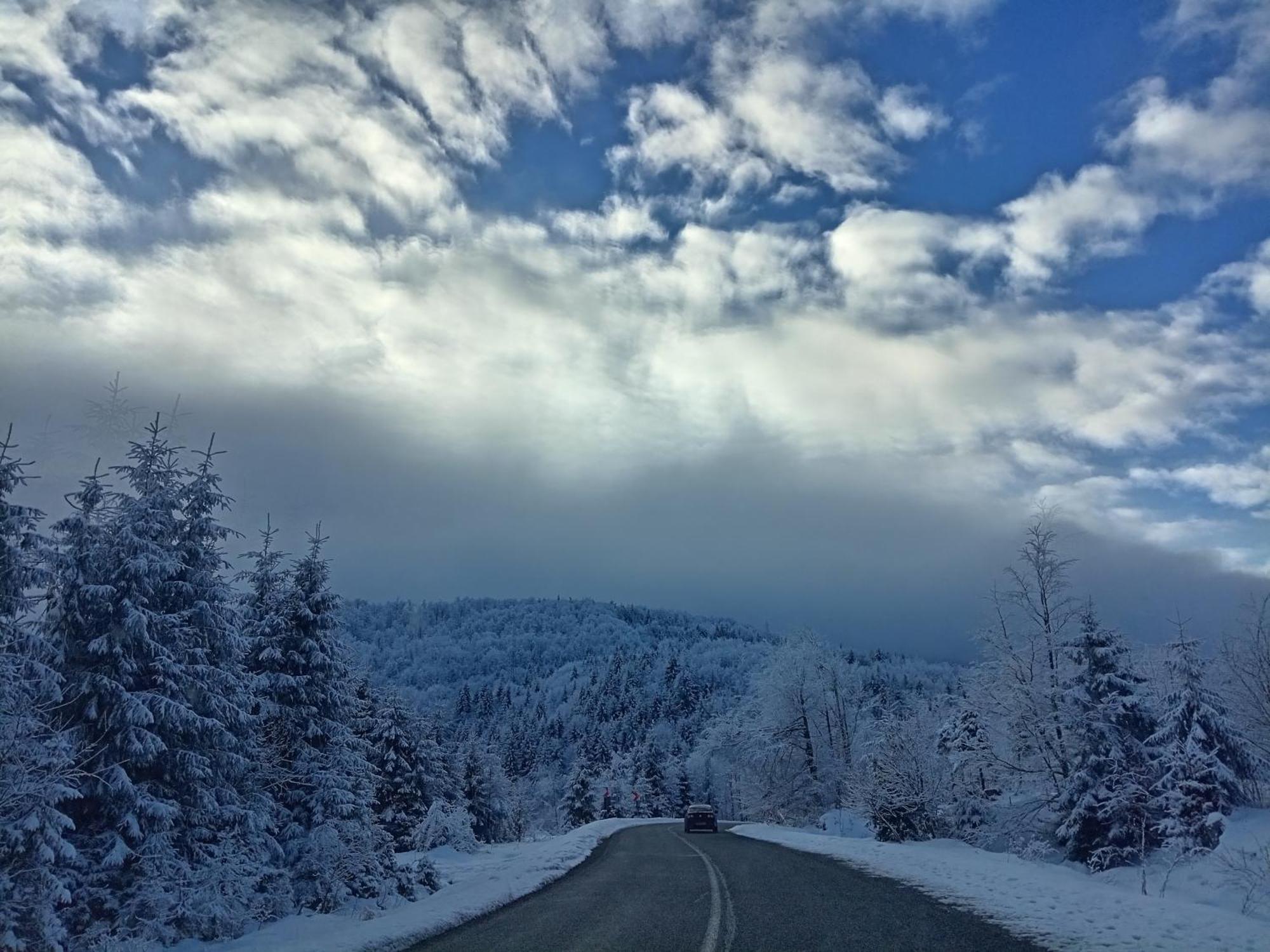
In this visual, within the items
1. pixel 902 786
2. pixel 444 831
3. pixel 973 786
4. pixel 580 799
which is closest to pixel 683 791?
pixel 580 799

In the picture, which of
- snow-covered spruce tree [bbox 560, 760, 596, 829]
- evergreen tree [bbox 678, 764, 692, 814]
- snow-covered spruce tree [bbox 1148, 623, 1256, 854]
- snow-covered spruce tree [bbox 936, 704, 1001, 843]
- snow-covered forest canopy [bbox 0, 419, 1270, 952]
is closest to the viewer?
snow-covered forest canopy [bbox 0, 419, 1270, 952]

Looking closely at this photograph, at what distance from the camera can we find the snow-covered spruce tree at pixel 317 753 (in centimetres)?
1994

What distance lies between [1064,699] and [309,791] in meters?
26.8

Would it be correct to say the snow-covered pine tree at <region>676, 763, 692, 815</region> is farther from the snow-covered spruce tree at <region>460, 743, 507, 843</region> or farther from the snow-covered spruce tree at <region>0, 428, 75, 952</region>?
the snow-covered spruce tree at <region>0, 428, 75, 952</region>

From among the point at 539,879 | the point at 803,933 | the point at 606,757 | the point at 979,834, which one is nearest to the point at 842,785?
the point at 979,834

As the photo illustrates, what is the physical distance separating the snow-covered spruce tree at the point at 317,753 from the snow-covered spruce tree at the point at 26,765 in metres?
6.32

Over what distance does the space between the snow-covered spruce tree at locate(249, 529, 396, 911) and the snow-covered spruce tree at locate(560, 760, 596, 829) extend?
61.3m

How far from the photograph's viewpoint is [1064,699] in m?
30.1

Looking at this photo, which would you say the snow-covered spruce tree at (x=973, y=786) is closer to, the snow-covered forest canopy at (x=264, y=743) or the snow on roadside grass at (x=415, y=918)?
the snow-covered forest canopy at (x=264, y=743)

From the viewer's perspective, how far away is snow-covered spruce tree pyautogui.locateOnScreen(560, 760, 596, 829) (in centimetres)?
7931

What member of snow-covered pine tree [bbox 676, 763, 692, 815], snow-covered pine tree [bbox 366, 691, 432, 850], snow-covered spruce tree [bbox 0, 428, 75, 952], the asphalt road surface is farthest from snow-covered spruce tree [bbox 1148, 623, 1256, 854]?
snow-covered pine tree [bbox 676, 763, 692, 815]

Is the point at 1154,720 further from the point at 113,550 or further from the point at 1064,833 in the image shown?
the point at 113,550

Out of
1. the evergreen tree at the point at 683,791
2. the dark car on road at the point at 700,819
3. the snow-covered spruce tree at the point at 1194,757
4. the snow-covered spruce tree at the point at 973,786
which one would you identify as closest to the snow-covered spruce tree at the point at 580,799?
the evergreen tree at the point at 683,791

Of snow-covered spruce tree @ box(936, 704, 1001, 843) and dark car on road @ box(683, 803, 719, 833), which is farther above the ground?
snow-covered spruce tree @ box(936, 704, 1001, 843)
